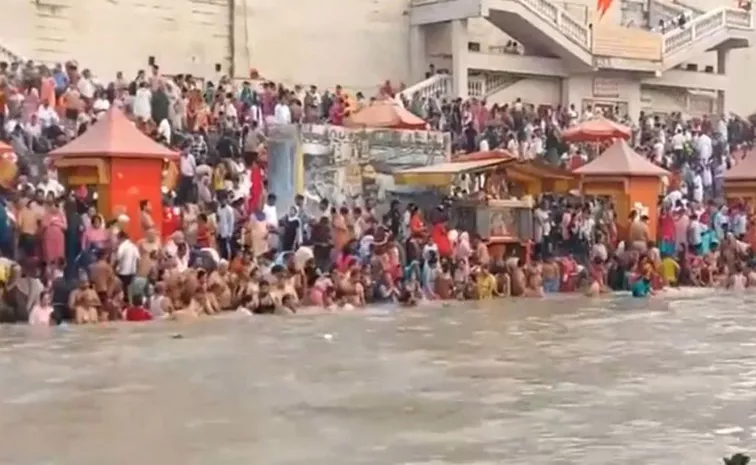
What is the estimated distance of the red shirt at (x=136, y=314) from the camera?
18.2 m

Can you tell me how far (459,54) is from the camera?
3553 centimetres

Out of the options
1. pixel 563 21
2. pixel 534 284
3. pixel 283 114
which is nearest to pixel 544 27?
pixel 563 21

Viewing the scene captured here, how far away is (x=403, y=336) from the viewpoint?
15.8 metres

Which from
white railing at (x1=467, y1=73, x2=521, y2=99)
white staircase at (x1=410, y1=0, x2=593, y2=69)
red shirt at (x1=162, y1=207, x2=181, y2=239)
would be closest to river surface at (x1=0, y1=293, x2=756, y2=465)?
red shirt at (x1=162, y1=207, x2=181, y2=239)

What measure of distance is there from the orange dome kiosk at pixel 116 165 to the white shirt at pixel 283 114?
475 centimetres

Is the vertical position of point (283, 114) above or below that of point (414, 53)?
below

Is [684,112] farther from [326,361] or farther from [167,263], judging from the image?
[326,361]

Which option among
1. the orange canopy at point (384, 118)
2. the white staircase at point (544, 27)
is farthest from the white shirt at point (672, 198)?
the white staircase at point (544, 27)

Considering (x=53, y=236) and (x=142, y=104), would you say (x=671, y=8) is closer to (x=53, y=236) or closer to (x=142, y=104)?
(x=142, y=104)

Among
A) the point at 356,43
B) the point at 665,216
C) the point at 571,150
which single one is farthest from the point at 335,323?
the point at 356,43

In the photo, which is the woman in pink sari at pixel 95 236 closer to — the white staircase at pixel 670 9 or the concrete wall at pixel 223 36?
the concrete wall at pixel 223 36

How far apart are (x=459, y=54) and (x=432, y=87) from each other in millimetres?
1775

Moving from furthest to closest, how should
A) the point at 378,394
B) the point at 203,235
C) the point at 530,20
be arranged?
the point at 530,20, the point at 203,235, the point at 378,394

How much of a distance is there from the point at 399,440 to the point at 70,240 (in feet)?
36.6
